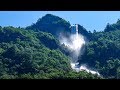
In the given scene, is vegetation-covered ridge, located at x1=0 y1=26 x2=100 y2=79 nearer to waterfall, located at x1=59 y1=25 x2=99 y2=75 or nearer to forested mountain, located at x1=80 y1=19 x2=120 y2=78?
waterfall, located at x1=59 y1=25 x2=99 y2=75

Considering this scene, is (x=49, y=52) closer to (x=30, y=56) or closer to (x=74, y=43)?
(x=30, y=56)

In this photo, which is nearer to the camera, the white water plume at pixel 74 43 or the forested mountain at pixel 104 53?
the forested mountain at pixel 104 53

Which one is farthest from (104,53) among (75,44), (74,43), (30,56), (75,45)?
(30,56)

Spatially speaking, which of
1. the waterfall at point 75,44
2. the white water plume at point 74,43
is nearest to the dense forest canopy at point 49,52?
the waterfall at point 75,44

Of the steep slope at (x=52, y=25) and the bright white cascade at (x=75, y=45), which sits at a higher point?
the steep slope at (x=52, y=25)

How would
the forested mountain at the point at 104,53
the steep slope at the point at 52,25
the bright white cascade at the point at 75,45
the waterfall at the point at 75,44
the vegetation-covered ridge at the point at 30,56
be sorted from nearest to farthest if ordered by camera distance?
the vegetation-covered ridge at the point at 30,56
the forested mountain at the point at 104,53
the waterfall at the point at 75,44
the bright white cascade at the point at 75,45
the steep slope at the point at 52,25

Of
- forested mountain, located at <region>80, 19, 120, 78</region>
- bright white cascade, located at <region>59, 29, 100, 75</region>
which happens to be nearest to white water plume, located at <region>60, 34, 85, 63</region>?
bright white cascade, located at <region>59, 29, 100, 75</region>

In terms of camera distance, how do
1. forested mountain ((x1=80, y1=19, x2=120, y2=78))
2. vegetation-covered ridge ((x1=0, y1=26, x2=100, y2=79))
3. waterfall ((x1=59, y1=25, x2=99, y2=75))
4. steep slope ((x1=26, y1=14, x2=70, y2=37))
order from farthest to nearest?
steep slope ((x1=26, y1=14, x2=70, y2=37)) → waterfall ((x1=59, y1=25, x2=99, y2=75)) → forested mountain ((x1=80, y1=19, x2=120, y2=78)) → vegetation-covered ridge ((x1=0, y1=26, x2=100, y2=79))

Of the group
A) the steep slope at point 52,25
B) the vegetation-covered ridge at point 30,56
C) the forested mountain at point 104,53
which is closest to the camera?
the vegetation-covered ridge at point 30,56

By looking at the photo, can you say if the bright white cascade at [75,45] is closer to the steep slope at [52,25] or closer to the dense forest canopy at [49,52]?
the dense forest canopy at [49,52]
